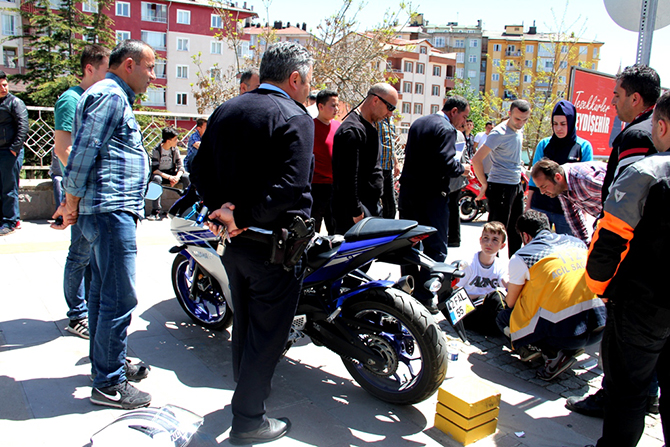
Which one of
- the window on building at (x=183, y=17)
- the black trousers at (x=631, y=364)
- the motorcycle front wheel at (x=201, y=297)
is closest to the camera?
the black trousers at (x=631, y=364)

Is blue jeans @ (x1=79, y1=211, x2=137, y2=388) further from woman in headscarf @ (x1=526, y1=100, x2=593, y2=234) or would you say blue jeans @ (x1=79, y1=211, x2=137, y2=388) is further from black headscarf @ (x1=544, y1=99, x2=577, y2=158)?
black headscarf @ (x1=544, y1=99, x2=577, y2=158)

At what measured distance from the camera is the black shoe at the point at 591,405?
122 inches

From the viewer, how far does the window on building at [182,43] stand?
6147cm

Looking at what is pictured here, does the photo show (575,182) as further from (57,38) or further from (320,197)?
(57,38)

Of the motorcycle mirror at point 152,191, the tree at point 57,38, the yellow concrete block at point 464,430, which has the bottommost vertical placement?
the yellow concrete block at point 464,430

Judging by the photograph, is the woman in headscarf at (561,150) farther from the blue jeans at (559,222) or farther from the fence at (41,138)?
the fence at (41,138)

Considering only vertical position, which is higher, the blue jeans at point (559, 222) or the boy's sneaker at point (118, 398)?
the blue jeans at point (559, 222)

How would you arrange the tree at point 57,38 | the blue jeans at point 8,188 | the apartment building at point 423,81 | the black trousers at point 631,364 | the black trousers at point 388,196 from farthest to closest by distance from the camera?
1. the apartment building at point 423,81
2. the tree at point 57,38
3. the blue jeans at point 8,188
4. the black trousers at point 388,196
5. the black trousers at point 631,364

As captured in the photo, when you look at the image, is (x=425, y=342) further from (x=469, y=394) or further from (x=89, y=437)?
(x=89, y=437)

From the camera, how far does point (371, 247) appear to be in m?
2.94

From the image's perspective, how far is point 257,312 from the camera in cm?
254

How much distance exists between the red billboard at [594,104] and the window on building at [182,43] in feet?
199

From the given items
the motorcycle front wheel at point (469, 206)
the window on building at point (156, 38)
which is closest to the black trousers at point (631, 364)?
the motorcycle front wheel at point (469, 206)

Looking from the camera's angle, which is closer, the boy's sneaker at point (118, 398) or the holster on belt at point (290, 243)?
the holster on belt at point (290, 243)
